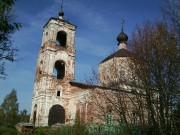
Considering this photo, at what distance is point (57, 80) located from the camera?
2789 cm

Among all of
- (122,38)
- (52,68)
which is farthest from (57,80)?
(122,38)

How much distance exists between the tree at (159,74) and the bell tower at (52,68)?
54.3 ft

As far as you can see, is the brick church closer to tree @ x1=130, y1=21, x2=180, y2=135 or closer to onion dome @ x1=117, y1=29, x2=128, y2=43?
onion dome @ x1=117, y1=29, x2=128, y2=43

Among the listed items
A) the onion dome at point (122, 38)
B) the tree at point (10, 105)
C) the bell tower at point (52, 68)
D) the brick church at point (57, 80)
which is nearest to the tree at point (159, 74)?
the brick church at point (57, 80)

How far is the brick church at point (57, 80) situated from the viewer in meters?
26.3

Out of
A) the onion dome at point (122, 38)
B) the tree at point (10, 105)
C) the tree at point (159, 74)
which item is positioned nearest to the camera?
the tree at point (159, 74)

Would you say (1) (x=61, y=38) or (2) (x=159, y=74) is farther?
(1) (x=61, y=38)

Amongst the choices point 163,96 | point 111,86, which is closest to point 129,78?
point 111,86

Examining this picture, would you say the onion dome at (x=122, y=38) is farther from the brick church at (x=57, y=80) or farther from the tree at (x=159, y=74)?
the tree at (x=159, y=74)

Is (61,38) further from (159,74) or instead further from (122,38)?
(159,74)

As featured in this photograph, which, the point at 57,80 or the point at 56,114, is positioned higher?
the point at 57,80

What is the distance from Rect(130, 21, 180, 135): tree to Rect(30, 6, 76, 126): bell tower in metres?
16.5

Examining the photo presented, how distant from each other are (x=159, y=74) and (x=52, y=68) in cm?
1851

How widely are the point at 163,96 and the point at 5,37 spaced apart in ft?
22.8
